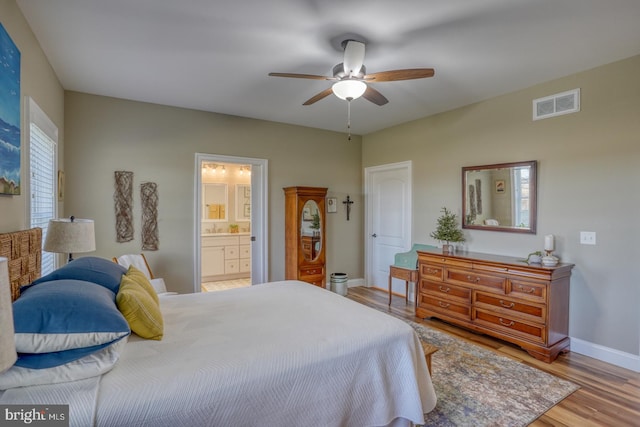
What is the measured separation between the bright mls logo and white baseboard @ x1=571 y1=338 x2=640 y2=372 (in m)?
3.88

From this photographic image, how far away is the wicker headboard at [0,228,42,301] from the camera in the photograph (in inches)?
66.5

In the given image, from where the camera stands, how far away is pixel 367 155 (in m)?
5.64

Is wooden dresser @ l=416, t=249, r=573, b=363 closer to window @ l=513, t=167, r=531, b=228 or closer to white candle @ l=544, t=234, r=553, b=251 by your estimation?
white candle @ l=544, t=234, r=553, b=251

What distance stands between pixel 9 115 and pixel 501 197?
4242mm

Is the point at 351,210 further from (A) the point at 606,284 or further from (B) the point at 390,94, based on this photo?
(A) the point at 606,284

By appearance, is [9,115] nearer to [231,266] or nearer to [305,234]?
[305,234]

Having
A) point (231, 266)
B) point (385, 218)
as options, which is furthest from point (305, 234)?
point (231, 266)

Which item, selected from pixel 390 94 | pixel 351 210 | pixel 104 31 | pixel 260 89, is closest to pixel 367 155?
pixel 351 210

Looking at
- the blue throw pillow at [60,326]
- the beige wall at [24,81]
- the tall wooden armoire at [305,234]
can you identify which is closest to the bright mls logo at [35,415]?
the blue throw pillow at [60,326]

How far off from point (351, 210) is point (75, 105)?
4000 millimetres

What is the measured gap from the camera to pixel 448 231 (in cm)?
408

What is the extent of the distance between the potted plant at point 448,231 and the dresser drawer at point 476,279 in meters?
0.36

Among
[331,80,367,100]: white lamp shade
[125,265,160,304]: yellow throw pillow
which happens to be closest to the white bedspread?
[125,265,160,304]: yellow throw pillow

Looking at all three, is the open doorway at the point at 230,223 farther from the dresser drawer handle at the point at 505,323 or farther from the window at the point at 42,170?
the dresser drawer handle at the point at 505,323
